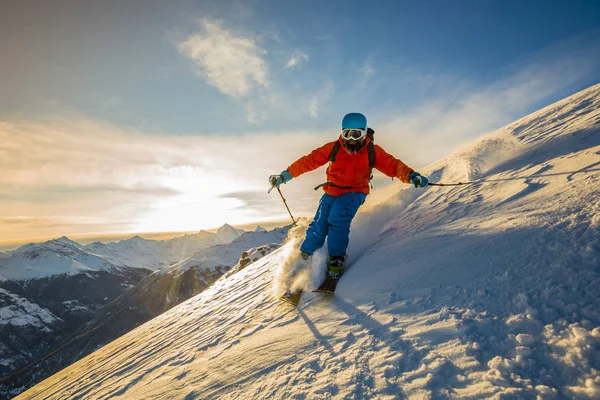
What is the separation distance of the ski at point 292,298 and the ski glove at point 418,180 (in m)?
3.03

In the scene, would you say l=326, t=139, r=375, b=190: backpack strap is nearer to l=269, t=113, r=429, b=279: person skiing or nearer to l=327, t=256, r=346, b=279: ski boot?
l=269, t=113, r=429, b=279: person skiing

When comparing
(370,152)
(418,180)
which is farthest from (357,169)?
(418,180)

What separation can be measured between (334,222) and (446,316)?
8.97ft

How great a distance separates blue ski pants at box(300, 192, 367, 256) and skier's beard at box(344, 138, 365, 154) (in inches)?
33.1

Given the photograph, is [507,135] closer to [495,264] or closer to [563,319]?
[495,264]

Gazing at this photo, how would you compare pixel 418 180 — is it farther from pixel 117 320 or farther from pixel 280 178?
pixel 117 320

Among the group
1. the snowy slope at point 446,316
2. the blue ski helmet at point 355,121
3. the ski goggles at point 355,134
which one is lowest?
the snowy slope at point 446,316

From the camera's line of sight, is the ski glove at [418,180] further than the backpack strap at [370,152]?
No

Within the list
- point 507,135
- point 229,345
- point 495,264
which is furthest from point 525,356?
point 507,135

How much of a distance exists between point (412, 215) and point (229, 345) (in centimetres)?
481

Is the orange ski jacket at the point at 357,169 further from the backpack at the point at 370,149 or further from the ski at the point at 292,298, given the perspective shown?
the ski at the point at 292,298

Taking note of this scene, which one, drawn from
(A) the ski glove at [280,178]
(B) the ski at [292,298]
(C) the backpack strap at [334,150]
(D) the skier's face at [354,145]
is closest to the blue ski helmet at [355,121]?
(D) the skier's face at [354,145]

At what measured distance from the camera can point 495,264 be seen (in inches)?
134

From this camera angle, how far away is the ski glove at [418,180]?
17.5ft
